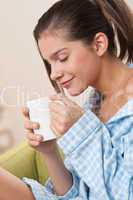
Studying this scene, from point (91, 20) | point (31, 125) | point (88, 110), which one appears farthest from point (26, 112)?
point (91, 20)

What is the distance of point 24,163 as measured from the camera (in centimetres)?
130

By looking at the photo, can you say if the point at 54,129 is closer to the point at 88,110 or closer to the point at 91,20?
the point at 88,110

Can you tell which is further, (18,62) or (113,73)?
(18,62)

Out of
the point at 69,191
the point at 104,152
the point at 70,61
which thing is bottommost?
the point at 69,191

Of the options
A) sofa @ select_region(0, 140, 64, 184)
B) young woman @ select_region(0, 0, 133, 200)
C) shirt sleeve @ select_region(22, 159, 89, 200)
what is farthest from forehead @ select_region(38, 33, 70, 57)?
sofa @ select_region(0, 140, 64, 184)

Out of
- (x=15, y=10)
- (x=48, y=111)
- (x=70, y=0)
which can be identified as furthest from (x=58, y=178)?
(x=15, y=10)

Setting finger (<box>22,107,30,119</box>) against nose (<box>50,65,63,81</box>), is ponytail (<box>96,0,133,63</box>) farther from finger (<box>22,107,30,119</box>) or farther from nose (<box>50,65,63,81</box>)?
finger (<box>22,107,30,119</box>)

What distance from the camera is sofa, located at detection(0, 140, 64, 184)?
48.9 inches

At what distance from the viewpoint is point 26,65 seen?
1829 mm

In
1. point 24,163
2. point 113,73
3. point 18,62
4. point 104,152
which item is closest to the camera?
point 104,152

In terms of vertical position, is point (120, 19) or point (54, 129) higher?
point (120, 19)

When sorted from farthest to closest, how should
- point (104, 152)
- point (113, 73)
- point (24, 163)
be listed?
point (24, 163), point (113, 73), point (104, 152)

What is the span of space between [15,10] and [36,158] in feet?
2.39

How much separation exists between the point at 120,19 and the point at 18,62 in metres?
0.88
